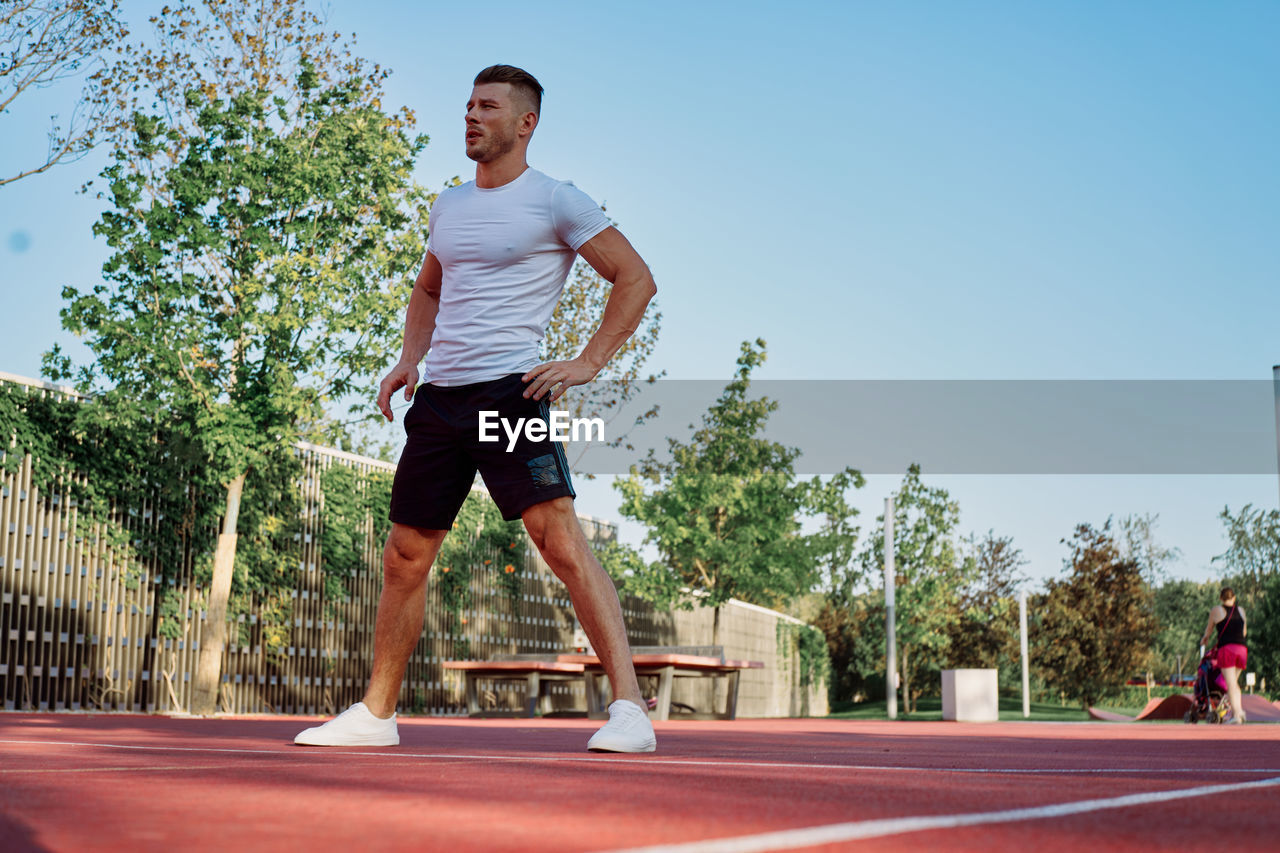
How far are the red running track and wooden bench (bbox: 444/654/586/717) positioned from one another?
11.8 m

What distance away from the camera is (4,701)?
427 inches

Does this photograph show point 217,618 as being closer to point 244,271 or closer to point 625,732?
point 244,271

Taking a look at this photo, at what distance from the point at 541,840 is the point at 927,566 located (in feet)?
77.2

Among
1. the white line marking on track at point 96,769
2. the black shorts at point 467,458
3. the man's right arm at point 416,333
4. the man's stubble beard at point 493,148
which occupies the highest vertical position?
the man's stubble beard at point 493,148

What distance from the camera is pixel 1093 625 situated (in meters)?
27.6

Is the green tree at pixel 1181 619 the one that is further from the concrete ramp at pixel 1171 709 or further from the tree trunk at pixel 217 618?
the tree trunk at pixel 217 618

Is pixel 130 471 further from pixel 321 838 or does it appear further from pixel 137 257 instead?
pixel 321 838

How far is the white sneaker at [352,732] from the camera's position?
12.5ft

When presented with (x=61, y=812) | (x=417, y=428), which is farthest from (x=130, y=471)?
(x=61, y=812)

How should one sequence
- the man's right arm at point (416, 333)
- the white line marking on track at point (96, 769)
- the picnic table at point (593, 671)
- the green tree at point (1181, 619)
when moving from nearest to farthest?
the white line marking on track at point (96, 769)
the man's right arm at point (416, 333)
the picnic table at point (593, 671)
the green tree at point (1181, 619)

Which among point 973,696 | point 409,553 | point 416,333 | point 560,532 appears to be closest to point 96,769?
point 409,553

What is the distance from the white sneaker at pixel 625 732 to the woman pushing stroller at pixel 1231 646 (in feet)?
36.2

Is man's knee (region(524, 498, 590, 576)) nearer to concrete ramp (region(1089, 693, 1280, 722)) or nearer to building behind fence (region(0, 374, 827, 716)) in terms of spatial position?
building behind fence (region(0, 374, 827, 716))

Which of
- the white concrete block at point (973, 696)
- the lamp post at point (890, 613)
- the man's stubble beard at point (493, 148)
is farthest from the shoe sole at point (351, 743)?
the lamp post at point (890, 613)
